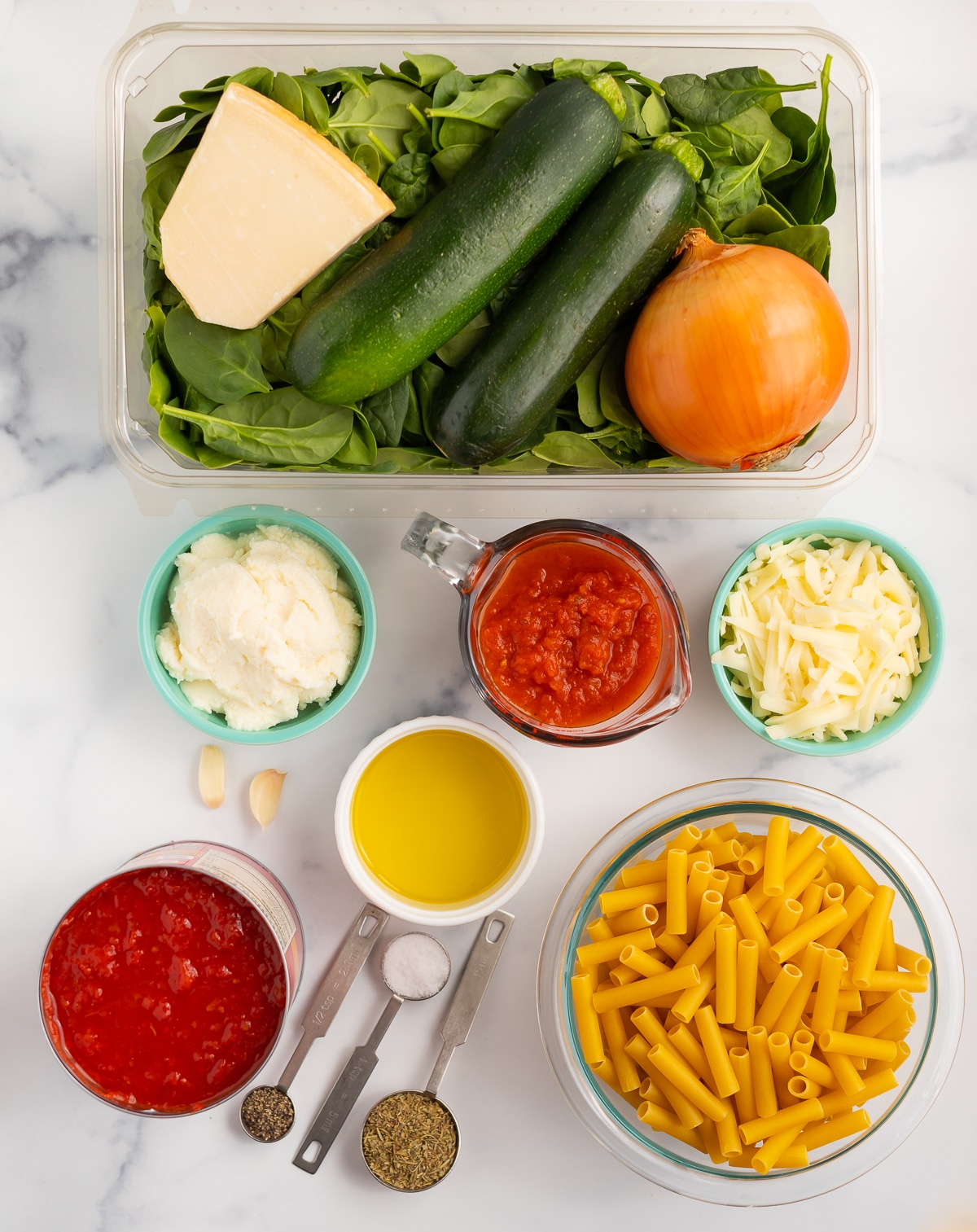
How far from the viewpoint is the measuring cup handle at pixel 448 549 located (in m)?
1.16

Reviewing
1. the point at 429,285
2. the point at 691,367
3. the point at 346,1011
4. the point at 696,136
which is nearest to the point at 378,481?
the point at 429,285

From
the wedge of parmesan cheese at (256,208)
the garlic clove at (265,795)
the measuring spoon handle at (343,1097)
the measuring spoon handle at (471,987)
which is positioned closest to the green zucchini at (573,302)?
the wedge of parmesan cheese at (256,208)

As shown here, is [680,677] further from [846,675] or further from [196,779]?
[196,779]

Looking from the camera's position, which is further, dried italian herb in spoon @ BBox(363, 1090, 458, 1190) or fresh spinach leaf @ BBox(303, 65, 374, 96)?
dried italian herb in spoon @ BBox(363, 1090, 458, 1190)

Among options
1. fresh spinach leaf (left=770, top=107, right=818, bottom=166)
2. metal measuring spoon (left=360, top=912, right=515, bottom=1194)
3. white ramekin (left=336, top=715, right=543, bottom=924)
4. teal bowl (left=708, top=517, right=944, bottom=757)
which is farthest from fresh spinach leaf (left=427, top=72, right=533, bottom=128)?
metal measuring spoon (left=360, top=912, right=515, bottom=1194)

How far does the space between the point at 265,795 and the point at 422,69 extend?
0.99 meters

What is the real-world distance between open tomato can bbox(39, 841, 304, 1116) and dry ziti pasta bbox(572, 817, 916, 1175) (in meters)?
0.41

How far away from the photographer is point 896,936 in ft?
4.19

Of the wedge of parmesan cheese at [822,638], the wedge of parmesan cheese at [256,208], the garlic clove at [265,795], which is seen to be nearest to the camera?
the wedge of parmesan cheese at [256,208]

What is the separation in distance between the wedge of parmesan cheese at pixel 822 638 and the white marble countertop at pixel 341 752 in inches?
4.3

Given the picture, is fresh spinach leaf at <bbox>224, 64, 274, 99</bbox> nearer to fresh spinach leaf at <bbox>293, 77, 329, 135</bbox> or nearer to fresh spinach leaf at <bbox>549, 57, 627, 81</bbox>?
fresh spinach leaf at <bbox>293, 77, 329, 135</bbox>

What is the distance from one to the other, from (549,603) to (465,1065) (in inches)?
27.7

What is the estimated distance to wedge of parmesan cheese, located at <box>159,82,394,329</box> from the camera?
1093 millimetres

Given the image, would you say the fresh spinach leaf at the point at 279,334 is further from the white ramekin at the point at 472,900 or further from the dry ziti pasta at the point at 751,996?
the dry ziti pasta at the point at 751,996
